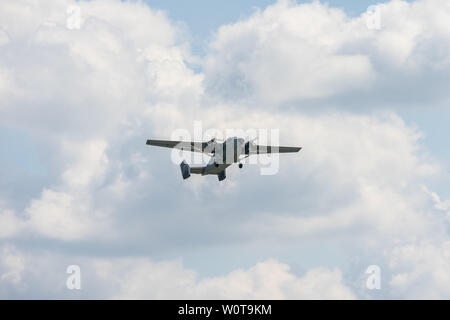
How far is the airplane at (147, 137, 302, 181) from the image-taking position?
86.9 meters

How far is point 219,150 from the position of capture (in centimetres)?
9100

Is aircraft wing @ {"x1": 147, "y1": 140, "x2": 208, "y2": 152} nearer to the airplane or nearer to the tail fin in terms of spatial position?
the airplane

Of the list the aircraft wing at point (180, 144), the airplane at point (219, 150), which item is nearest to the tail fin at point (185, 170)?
the airplane at point (219, 150)

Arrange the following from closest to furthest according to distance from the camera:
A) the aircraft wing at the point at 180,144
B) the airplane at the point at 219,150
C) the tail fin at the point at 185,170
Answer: the airplane at the point at 219,150
the aircraft wing at the point at 180,144
the tail fin at the point at 185,170

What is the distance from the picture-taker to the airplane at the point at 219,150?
86.9 meters

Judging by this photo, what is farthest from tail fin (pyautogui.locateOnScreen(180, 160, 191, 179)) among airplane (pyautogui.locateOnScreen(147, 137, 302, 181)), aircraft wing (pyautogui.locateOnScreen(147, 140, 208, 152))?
aircraft wing (pyautogui.locateOnScreen(147, 140, 208, 152))

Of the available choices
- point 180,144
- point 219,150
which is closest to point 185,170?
point 180,144

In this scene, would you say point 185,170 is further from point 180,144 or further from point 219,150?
point 219,150

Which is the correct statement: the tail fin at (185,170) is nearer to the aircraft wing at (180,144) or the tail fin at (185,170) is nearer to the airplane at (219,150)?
the airplane at (219,150)

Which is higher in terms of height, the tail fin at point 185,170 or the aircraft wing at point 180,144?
the aircraft wing at point 180,144

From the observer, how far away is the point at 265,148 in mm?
106938
